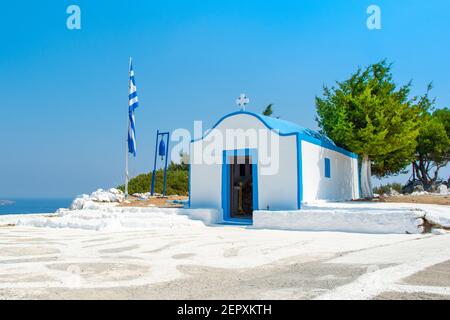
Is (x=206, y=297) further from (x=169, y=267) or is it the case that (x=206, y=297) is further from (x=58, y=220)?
(x=58, y=220)

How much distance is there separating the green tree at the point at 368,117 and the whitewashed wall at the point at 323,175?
68 cm

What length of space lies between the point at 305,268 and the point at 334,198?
36.2 ft

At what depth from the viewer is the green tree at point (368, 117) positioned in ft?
52.5

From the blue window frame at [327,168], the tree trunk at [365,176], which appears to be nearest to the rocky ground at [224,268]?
the blue window frame at [327,168]

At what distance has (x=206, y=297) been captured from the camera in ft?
13.0

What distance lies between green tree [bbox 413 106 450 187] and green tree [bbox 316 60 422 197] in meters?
9.88

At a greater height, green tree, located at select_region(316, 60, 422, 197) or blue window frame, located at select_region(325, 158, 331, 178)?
green tree, located at select_region(316, 60, 422, 197)

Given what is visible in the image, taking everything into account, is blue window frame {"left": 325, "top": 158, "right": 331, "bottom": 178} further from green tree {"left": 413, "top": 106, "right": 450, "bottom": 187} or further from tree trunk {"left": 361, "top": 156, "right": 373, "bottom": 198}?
green tree {"left": 413, "top": 106, "right": 450, "bottom": 187}

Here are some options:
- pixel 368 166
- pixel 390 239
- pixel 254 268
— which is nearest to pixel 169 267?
pixel 254 268

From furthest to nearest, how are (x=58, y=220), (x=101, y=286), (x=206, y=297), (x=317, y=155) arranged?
(x=317, y=155)
(x=58, y=220)
(x=101, y=286)
(x=206, y=297)

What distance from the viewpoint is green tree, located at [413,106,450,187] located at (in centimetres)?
2764

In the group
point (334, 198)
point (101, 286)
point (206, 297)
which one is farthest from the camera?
point (334, 198)

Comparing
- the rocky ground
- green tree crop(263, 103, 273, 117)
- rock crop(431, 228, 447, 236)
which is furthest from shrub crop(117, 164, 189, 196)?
the rocky ground

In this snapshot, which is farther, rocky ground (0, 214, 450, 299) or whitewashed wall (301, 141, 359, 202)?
whitewashed wall (301, 141, 359, 202)
